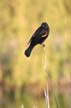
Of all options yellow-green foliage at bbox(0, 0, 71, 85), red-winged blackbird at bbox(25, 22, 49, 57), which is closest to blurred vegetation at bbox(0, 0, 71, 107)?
yellow-green foliage at bbox(0, 0, 71, 85)

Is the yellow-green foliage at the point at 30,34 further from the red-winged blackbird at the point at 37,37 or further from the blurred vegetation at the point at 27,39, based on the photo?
the red-winged blackbird at the point at 37,37

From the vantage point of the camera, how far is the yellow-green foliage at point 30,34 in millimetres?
9203

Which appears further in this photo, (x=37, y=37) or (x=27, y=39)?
(x=27, y=39)

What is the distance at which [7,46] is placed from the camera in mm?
9508

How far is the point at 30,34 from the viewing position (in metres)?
9.35

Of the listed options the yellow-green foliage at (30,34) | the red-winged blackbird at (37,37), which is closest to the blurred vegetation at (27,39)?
the yellow-green foliage at (30,34)

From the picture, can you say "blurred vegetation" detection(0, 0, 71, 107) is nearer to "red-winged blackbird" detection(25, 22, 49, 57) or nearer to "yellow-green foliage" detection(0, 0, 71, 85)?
"yellow-green foliage" detection(0, 0, 71, 85)

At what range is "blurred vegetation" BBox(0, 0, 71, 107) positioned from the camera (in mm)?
9211

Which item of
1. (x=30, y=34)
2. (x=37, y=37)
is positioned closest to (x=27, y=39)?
(x=30, y=34)

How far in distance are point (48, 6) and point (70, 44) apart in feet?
4.13

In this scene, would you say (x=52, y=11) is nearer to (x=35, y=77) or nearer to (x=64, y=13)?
(x=64, y=13)

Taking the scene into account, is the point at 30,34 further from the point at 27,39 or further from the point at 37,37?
the point at 37,37

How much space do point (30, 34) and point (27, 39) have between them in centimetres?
8

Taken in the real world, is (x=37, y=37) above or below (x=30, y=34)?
below
